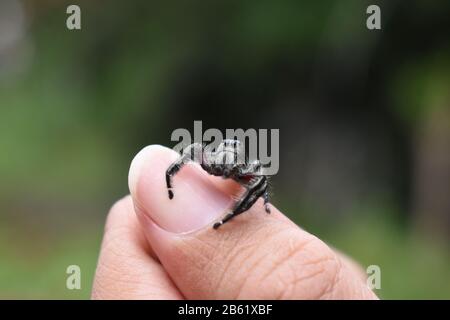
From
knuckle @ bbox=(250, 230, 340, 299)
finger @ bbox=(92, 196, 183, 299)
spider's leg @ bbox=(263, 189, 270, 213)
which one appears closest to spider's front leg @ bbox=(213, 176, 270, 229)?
spider's leg @ bbox=(263, 189, 270, 213)

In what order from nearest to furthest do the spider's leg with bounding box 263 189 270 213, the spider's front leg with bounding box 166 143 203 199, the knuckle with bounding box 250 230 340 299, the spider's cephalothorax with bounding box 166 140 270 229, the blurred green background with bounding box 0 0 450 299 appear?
the knuckle with bounding box 250 230 340 299 < the spider's cephalothorax with bounding box 166 140 270 229 < the spider's front leg with bounding box 166 143 203 199 < the spider's leg with bounding box 263 189 270 213 < the blurred green background with bounding box 0 0 450 299

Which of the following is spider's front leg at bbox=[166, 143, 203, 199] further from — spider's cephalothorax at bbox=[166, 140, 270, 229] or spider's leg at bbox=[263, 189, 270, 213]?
spider's leg at bbox=[263, 189, 270, 213]

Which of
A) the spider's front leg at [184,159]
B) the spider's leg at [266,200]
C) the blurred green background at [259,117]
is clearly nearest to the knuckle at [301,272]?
the spider's leg at [266,200]

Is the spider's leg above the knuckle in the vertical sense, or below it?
above

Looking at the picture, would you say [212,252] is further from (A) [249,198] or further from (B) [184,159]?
(B) [184,159]

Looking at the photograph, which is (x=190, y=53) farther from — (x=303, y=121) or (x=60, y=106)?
(x=60, y=106)

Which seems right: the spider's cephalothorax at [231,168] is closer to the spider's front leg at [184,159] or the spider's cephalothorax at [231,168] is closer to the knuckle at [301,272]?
the spider's front leg at [184,159]

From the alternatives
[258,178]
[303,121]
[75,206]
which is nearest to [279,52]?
[303,121]
